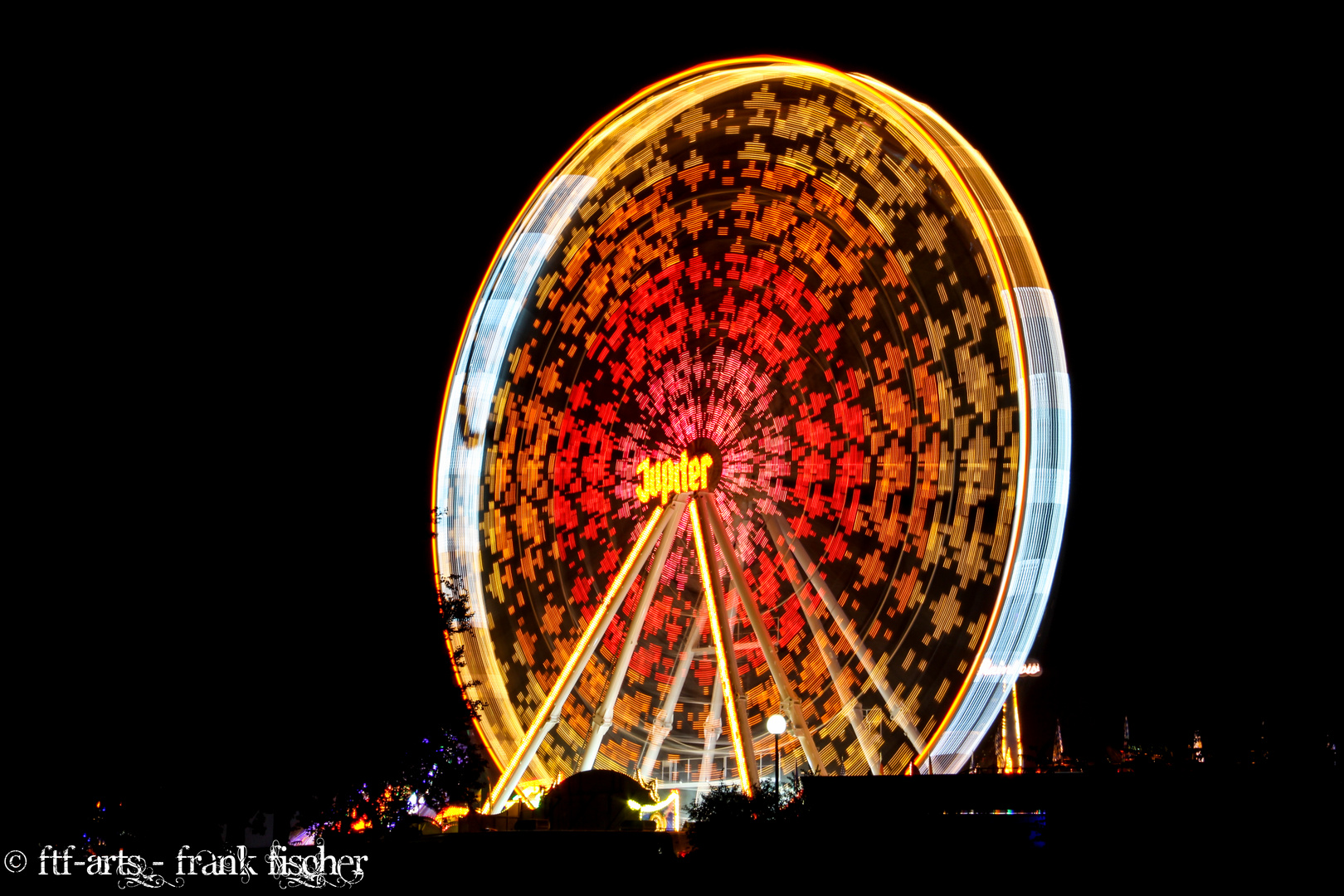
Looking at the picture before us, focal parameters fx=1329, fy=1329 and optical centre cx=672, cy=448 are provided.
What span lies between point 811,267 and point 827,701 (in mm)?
6593

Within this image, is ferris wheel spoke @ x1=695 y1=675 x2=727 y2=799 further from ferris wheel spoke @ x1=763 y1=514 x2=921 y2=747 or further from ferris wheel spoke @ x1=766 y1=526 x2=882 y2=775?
ferris wheel spoke @ x1=763 y1=514 x2=921 y2=747

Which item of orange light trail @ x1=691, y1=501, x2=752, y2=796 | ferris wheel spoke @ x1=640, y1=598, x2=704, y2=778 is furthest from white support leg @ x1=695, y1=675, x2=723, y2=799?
orange light trail @ x1=691, y1=501, x2=752, y2=796

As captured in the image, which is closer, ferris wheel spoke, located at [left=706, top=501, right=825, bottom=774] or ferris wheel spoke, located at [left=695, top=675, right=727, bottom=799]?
ferris wheel spoke, located at [left=706, top=501, right=825, bottom=774]

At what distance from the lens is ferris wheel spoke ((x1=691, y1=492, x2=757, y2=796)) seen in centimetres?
1702

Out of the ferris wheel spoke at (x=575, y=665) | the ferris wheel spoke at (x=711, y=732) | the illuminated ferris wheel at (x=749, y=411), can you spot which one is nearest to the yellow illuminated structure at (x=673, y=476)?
the illuminated ferris wheel at (x=749, y=411)

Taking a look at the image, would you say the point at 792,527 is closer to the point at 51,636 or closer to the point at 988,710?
the point at 988,710

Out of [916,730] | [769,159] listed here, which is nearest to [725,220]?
[769,159]

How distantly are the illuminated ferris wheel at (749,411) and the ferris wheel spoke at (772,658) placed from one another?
0.04m

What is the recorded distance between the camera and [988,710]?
14.2 metres

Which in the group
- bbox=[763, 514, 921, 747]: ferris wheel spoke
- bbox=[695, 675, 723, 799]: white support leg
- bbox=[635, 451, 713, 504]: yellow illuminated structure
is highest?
bbox=[635, 451, 713, 504]: yellow illuminated structure

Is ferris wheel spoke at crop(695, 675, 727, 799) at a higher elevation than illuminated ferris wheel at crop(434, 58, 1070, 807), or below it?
below

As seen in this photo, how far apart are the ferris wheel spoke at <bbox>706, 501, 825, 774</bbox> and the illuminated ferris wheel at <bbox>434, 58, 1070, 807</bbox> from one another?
40mm

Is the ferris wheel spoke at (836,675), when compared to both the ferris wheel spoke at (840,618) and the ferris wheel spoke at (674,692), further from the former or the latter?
the ferris wheel spoke at (674,692)

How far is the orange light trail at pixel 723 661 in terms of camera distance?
55.9 ft
